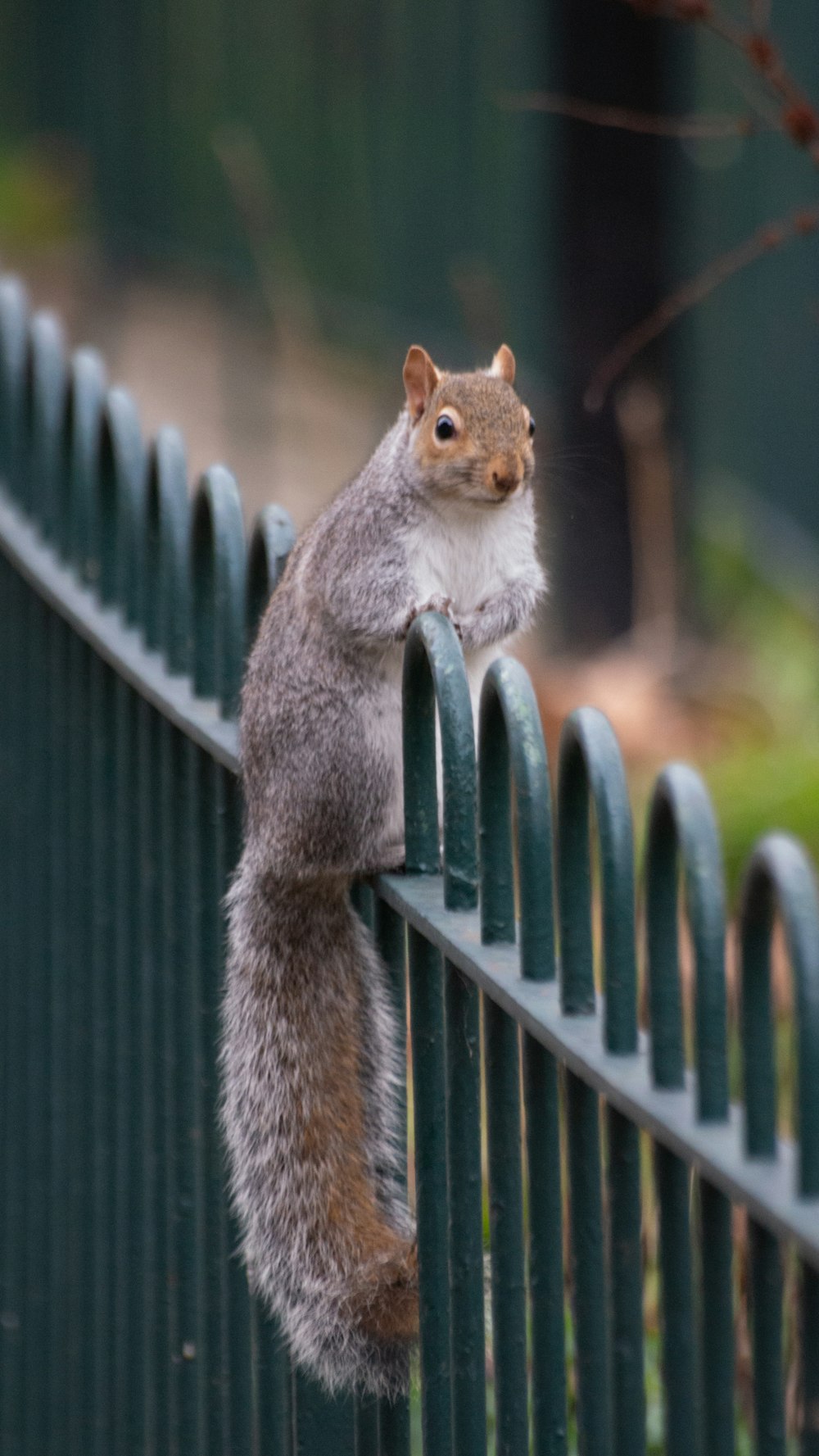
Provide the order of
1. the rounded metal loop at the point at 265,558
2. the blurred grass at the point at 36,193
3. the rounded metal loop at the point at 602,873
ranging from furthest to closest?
the blurred grass at the point at 36,193 < the rounded metal loop at the point at 265,558 < the rounded metal loop at the point at 602,873

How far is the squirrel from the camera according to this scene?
1588 mm

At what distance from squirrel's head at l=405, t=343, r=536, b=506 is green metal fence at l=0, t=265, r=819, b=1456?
0.62 ft

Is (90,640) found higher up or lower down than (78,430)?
lower down

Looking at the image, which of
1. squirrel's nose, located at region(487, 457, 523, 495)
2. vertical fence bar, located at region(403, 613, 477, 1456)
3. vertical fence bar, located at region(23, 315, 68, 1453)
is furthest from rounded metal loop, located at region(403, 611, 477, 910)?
vertical fence bar, located at region(23, 315, 68, 1453)

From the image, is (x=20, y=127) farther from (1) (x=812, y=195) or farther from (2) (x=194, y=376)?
(1) (x=812, y=195)

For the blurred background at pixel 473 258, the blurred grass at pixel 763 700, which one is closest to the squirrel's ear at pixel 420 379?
the blurred grass at pixel 763 700

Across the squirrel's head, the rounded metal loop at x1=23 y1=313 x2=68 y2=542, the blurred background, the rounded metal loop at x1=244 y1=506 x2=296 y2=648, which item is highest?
the blurred background

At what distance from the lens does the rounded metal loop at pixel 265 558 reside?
1999 millimetres

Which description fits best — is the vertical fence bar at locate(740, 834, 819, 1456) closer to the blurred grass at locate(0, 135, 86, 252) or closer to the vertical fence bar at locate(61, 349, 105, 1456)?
the vertical fence bar at locate(61, 349, 105, 1456)

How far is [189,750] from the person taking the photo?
205 centimetres

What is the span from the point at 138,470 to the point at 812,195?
4866mm

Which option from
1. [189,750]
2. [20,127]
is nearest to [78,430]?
[189,750]

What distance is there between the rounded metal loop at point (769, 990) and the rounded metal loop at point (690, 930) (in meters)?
0.03

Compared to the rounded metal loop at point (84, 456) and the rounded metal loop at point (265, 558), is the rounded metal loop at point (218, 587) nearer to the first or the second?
the rounded metal loop at point (265, 558)
